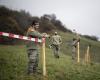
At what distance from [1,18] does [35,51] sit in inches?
1440

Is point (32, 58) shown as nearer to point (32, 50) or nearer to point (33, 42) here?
point (32, 50)

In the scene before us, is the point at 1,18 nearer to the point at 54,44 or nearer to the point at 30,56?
the point at 54,44

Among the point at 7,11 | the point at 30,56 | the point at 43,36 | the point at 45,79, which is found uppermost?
the point at 7,11

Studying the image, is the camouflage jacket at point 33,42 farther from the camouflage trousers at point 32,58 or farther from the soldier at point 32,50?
the camouflage trousers at point 32,58

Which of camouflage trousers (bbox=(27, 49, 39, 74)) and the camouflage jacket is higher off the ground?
the camouflage jacket

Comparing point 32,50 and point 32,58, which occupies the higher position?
point 32,50

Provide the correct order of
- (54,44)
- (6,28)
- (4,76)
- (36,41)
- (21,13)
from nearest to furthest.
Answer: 1. (4,76)
2. (36,41)
3. (54,44)
4. (6,28)
5. (21,13)

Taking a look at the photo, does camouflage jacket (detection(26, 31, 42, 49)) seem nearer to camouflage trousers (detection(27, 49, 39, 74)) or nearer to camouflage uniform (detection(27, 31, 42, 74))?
camouflage uniform (detection(27, 31, 42, 74))

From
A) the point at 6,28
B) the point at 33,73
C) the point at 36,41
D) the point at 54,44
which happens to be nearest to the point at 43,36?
the point at 36,41

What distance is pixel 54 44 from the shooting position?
1819 cm

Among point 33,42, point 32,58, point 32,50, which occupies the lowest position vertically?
point 32,58

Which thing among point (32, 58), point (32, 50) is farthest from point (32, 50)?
point (32, 58)

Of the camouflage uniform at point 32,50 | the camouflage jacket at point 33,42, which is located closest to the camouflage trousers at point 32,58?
the camouflage uniform at point 32,50

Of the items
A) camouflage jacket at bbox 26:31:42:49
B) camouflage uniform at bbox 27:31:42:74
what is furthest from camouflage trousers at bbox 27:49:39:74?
camouflage jacket at bbox 26:31:42:49
